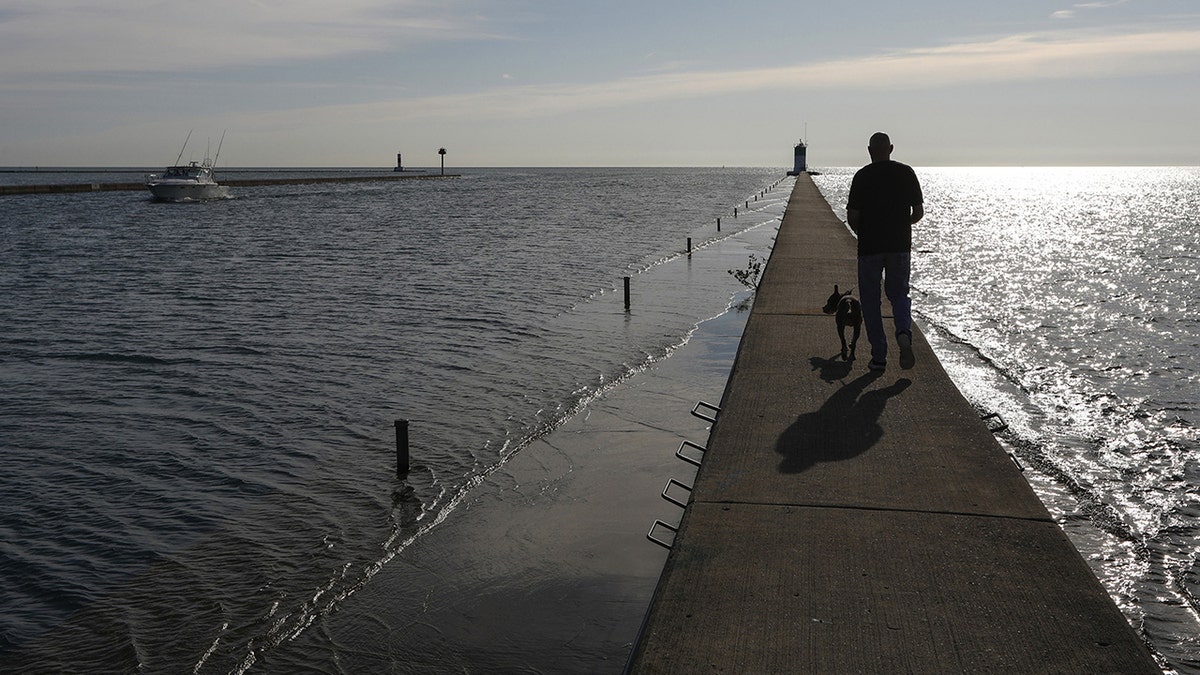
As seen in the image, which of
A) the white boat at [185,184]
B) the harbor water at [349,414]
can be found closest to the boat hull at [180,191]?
the white boat at [185,184]

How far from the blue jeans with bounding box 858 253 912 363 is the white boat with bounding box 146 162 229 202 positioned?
79487 millimetres

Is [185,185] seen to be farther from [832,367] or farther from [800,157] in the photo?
[800,157]

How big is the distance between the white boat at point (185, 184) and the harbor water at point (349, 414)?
50.2m

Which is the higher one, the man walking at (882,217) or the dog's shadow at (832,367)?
the man walking at (882,217)

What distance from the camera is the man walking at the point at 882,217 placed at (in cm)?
810

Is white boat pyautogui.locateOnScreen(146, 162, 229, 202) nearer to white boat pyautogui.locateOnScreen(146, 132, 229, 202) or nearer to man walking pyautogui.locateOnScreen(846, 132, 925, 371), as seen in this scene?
white boat pyautogui.locateOnScreen(146, 132, 229, 202)

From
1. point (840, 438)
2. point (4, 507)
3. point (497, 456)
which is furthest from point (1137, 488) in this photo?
point (4, 507)

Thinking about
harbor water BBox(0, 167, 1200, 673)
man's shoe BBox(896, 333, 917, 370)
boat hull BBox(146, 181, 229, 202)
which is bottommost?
harbor water BBox(0, 167, 1200, 673)

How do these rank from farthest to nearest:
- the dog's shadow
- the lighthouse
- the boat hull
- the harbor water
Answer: the lighthouse → the boat hull → the dog's shadow → the harbor water

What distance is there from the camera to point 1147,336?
60.6 feet

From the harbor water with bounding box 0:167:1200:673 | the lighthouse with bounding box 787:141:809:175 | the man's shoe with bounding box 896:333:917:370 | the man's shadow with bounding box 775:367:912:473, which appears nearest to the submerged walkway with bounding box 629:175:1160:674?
the man's shadow with bounding box 775:367:912:473

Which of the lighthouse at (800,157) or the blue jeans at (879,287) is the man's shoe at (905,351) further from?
the lighthouse at (800,157)

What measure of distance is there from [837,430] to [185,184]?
80940 mm

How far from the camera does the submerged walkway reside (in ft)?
13.1
